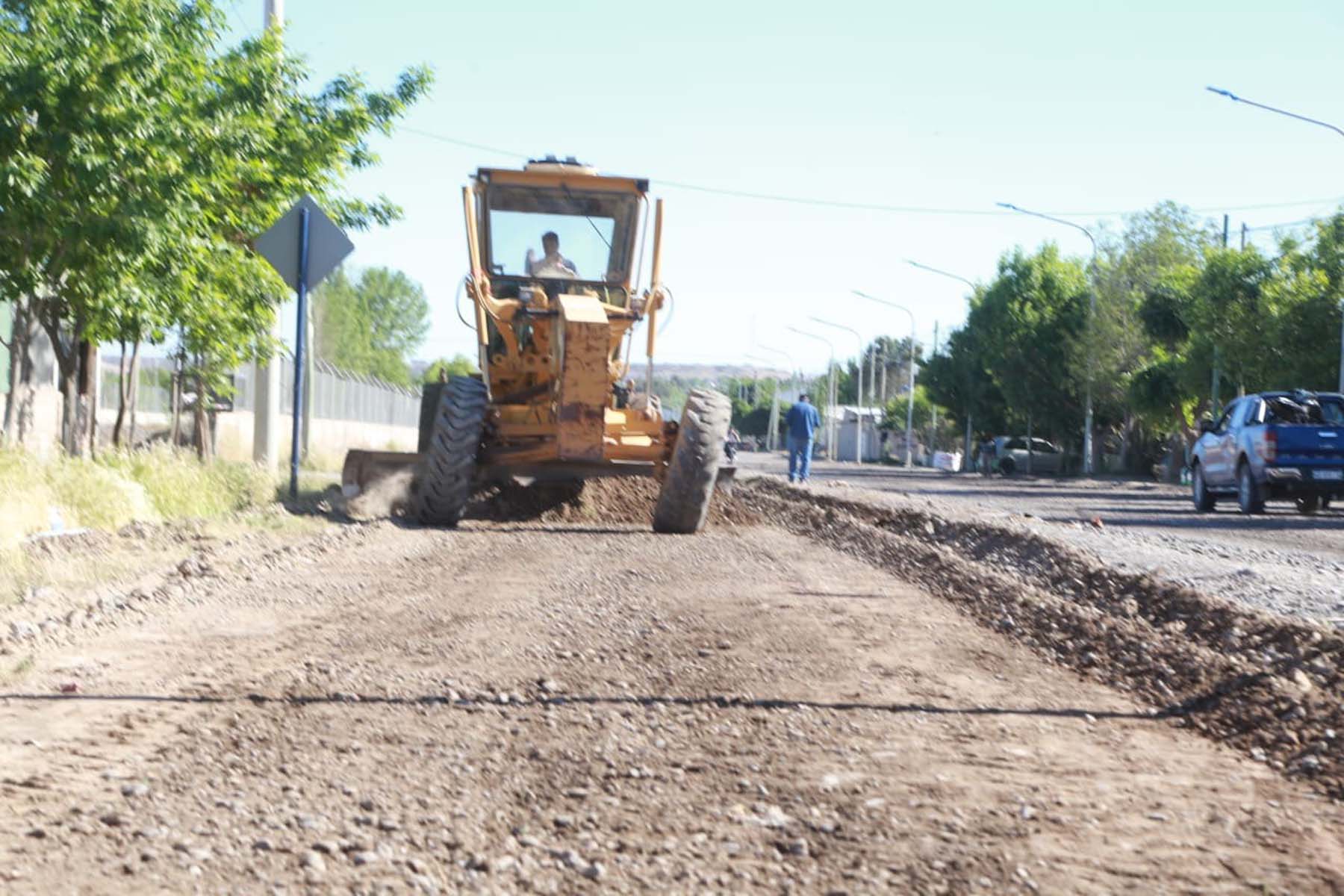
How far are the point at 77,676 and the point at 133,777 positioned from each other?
200cm

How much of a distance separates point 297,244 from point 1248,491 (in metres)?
15.9

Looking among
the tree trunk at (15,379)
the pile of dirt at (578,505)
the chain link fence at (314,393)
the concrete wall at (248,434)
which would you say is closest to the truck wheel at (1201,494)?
Result: the pile of dirt at (578,505)

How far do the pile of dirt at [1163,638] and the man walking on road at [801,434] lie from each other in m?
15.0

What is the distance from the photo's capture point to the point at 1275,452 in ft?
78.8

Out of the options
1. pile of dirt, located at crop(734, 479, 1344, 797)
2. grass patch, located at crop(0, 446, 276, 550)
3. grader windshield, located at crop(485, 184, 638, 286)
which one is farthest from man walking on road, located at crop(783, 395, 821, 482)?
pile of dirt, located at crop(734, 479, 1344, 797)

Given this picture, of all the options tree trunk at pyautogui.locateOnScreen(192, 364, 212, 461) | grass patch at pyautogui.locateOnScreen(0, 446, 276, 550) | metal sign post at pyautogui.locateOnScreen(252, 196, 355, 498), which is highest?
metal sign post at pyautogui.locateOnScreen(252, 196, 355, 498)

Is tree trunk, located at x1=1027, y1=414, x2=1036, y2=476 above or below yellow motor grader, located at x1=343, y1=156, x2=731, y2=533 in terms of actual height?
below

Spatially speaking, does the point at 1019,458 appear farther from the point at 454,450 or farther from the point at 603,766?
the point at 603,766

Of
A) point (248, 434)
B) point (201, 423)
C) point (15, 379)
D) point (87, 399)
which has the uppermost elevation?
point (15, 379)

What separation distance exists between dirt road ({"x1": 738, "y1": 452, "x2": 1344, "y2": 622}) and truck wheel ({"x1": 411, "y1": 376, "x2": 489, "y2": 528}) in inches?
224

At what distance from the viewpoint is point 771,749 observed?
571cm

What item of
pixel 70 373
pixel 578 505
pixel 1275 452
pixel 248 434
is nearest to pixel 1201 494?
pixel 1275 452

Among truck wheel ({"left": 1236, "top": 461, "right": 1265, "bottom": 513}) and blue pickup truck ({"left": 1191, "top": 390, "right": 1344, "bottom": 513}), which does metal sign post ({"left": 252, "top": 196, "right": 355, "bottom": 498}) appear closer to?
blue pickup truck ({"left": 1191, "top": 390, "right": 1344, "bottom": 513})

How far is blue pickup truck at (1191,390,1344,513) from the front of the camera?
23.9 metres
